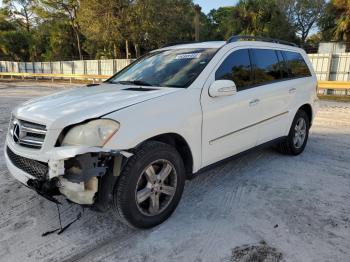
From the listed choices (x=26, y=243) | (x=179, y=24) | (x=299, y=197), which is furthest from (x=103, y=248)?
(x=179, y=24)

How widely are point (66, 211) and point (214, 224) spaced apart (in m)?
Answer: 1.58

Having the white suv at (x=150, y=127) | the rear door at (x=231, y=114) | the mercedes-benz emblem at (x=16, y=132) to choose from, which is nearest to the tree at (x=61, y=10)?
the white suv at (x=150, y=127)

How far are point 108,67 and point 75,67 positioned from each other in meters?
5.92

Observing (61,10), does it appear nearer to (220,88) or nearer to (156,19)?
(156,19)

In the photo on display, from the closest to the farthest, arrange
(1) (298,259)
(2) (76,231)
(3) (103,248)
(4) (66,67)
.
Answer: (1) (298,259), (3) (103,248), (2) (76,231), (4) (66,67)

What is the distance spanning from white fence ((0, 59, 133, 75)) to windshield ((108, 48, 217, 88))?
20.7 metres

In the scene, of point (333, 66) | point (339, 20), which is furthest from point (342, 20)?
point (333, 66)

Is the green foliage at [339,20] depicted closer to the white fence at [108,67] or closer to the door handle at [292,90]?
the white fence at [108,67]

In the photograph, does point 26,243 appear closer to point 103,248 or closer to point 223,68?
point 103,248

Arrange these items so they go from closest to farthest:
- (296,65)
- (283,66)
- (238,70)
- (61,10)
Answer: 1. (238,70)
2. (283,66)
3. (296,65)
4. (61,10)

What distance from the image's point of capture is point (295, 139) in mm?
5359

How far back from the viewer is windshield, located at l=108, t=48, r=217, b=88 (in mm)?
3678

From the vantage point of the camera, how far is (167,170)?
10.6 feet

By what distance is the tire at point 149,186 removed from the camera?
9.41ft
